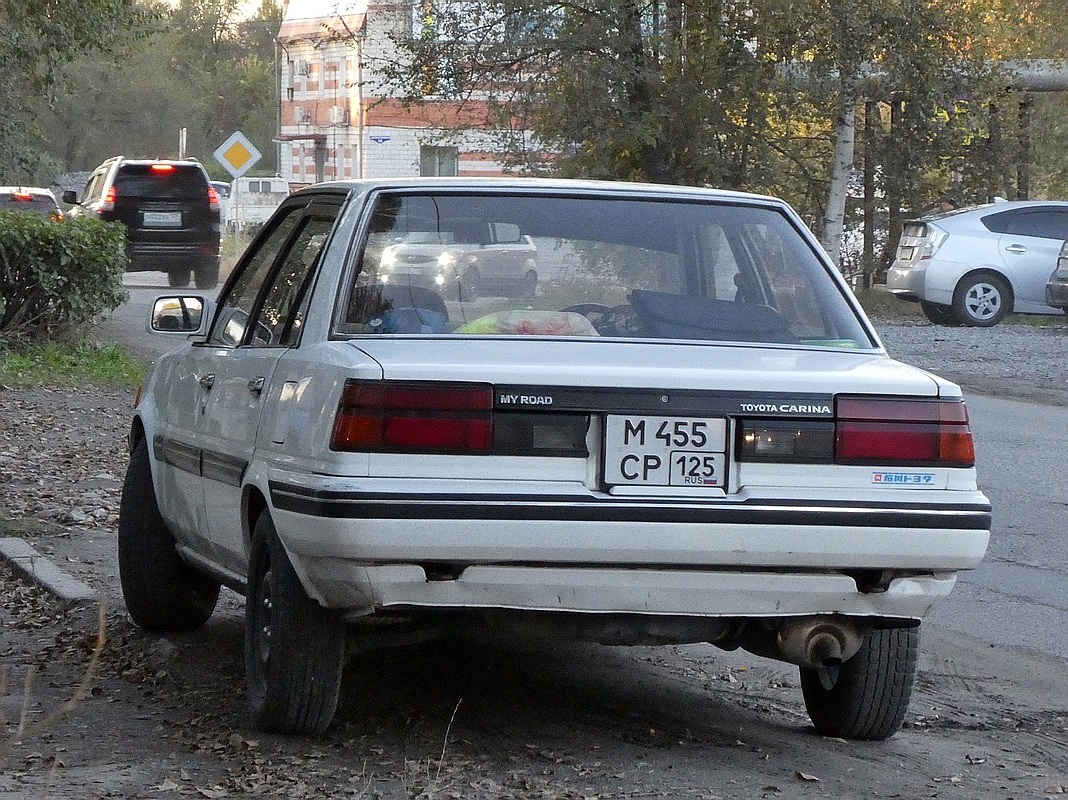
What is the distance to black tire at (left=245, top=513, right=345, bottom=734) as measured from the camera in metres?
4.53

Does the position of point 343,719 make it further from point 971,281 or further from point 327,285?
point 971,281

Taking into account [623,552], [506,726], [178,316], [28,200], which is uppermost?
[28,200]

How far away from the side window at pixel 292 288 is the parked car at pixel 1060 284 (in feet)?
56.4

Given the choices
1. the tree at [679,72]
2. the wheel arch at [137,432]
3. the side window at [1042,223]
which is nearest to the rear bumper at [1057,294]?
the side window at [1042,223]

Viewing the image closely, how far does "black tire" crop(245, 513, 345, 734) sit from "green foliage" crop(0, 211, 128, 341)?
11.7 meters

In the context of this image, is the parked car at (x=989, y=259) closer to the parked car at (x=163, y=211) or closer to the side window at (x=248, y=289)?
the parked car at (x=163, y=211)

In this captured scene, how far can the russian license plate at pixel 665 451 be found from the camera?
4246 mm

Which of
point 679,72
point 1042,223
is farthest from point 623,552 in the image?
point 679,72

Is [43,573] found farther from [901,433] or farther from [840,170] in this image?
[840,170]

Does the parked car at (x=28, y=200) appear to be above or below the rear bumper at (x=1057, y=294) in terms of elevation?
above

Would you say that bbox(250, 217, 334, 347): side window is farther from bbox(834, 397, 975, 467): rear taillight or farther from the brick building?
the brick building

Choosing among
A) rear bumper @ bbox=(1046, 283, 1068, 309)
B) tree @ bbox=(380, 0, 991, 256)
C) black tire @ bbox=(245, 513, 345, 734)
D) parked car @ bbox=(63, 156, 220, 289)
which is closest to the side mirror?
black tire @ bbox=(245, 513, 345, 734)

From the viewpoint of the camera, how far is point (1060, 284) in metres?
21.2

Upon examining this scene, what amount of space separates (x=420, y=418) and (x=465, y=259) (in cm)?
82
